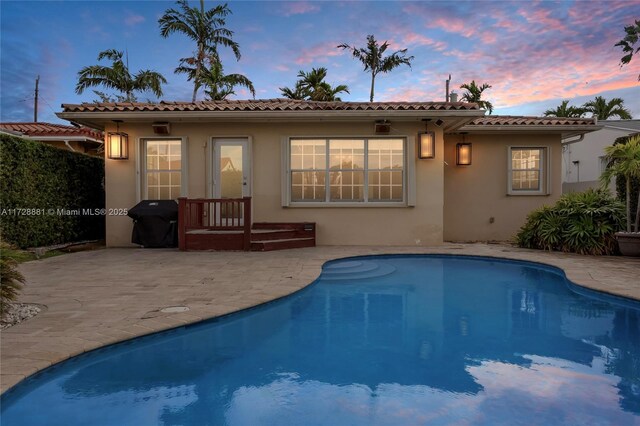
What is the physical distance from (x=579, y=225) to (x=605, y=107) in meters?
21.1

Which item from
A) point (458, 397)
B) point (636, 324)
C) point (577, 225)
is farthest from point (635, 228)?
point (458, 397)

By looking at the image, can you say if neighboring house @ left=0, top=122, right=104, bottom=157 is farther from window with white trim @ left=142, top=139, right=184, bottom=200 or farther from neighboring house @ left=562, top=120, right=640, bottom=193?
neighboring house @ left=562, top=120, right=640, bottom=193

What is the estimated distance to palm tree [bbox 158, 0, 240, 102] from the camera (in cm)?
1753

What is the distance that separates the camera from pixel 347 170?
8.70m

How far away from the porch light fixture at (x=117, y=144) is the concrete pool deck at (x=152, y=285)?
2084 millimetres

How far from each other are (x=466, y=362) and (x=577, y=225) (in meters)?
6.37

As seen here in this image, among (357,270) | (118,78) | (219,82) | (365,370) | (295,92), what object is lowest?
(365,370)

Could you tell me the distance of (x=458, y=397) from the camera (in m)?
2.33

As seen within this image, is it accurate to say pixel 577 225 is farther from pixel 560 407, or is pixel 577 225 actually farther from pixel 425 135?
pixel 560 407

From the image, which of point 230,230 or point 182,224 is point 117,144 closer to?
point 182,224

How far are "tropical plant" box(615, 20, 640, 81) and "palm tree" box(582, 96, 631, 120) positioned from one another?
18012 millimetres

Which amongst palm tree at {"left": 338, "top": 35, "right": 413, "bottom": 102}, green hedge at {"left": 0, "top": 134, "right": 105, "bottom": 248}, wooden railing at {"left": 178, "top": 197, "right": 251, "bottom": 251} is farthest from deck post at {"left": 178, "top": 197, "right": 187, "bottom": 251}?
palm tree at {"left": 338, "top": 35, "right": 413, "bottom": 102}

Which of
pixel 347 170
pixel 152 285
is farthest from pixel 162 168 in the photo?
pixel 152 285

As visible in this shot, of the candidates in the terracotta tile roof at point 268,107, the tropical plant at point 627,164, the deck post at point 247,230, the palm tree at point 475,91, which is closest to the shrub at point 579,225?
the tropical plant at point 627,164
